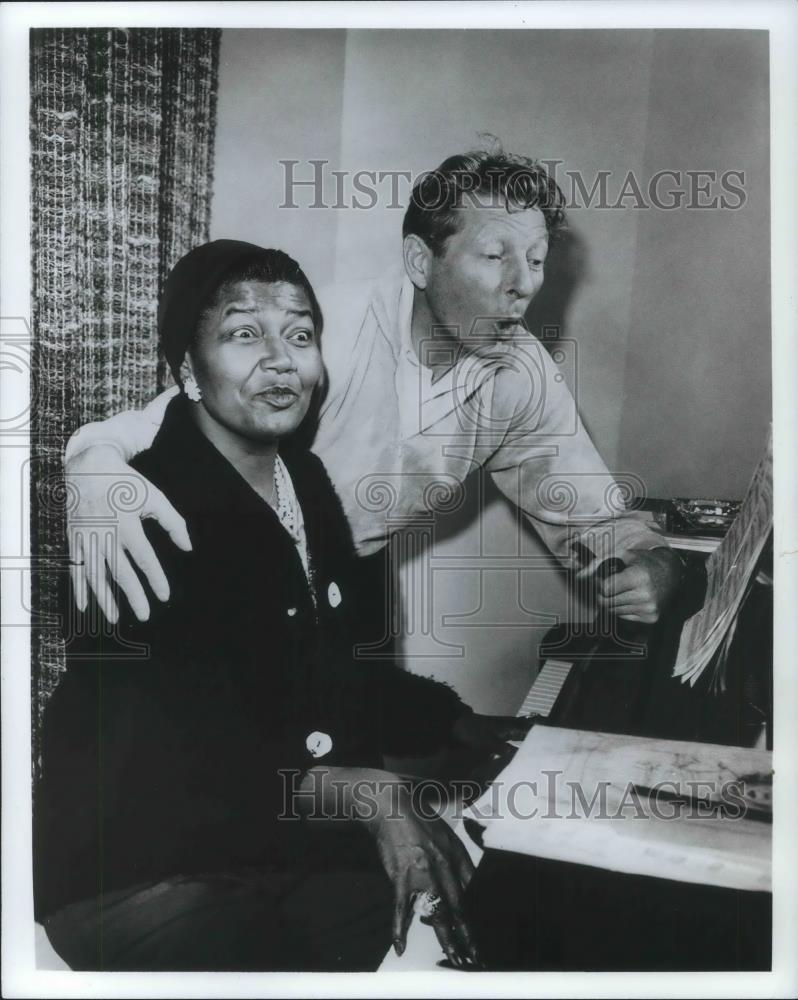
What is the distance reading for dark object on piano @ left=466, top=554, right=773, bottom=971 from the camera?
2.10 m

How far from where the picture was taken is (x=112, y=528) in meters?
2.12

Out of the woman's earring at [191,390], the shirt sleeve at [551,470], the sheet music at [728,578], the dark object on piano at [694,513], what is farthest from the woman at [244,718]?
the dark object on piano at [694,513]

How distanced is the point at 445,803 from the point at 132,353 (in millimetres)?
1287

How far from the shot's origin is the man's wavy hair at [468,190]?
211cm

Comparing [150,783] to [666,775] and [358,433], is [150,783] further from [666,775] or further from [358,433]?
[666,775]

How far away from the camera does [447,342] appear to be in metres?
2.14

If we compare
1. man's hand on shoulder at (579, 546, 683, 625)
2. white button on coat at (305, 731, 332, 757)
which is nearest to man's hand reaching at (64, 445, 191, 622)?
white button on coat at (305, 731, 332, 757)

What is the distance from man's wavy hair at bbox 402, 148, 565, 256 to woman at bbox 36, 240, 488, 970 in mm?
318

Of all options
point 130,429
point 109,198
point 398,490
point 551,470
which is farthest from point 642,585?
point 109,198

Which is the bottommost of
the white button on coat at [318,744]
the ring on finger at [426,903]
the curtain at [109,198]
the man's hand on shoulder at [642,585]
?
the ring on finger at [426,903]

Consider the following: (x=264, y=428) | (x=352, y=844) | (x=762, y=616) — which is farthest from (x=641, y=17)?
(x=352, y=844)

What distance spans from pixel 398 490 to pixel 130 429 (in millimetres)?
647

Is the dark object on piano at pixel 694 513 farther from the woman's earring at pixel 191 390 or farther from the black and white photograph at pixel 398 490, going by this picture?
the woman's earring at pixel 191 390

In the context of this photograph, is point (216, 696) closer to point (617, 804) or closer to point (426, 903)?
point (426, 903)
